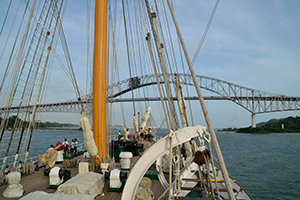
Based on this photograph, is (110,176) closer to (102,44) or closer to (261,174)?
(102,44)

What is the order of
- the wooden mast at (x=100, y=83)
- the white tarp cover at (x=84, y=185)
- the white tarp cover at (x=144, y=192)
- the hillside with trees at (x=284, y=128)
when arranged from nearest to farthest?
the white tarp cover at (x=84, y=185), the white tarp cover at (x=144, y=192), the wooden mast at (x=100, y=83), the hillside with trees at (x=284, y=128)

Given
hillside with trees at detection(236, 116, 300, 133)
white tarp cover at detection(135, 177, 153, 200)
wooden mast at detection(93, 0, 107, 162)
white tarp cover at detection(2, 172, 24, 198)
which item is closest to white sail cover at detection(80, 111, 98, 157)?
wooden mast at detection(93, 0, 107, 162)

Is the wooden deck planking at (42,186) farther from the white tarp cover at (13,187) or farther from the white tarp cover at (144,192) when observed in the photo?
the white tarp cover at (144,192)

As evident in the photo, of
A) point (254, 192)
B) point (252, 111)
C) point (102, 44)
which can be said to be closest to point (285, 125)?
point (252, 111)

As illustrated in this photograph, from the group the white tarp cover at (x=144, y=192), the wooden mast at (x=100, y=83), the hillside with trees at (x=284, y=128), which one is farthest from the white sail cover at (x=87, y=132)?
the hillside with trees at (x=284, y=128)

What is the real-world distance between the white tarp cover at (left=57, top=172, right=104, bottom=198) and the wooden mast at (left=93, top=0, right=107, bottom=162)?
1.67 metres

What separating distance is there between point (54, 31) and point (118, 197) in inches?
248

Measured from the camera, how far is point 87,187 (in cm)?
437

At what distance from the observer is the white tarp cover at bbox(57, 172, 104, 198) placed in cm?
410

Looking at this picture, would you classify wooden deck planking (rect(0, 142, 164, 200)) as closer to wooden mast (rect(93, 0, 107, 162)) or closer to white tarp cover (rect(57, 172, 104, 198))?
white tarp cover (rect(57, 172, 104, 198))

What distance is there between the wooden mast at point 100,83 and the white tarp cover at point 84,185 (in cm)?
167

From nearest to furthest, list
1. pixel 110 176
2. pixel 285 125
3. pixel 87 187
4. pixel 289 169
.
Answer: pixel 87 187 < pixel 110 176 < pixel 289 169 < pixel 285 125

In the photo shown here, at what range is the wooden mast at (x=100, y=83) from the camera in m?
6.73

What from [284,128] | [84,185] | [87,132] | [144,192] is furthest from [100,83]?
[284,128]
